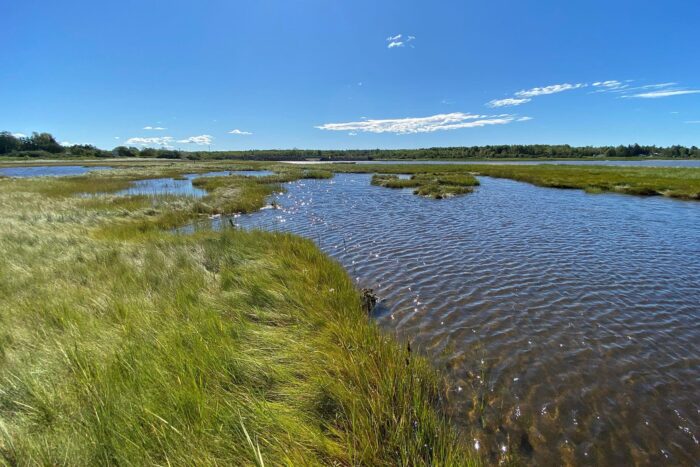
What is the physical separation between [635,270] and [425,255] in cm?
743

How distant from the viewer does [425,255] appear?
514 inches

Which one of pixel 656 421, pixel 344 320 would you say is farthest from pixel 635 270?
pixel 344 320

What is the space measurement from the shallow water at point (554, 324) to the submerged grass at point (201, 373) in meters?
1.28

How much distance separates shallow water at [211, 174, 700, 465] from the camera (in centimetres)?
478

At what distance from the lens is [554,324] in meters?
7.71

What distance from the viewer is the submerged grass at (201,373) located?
3.14 metres

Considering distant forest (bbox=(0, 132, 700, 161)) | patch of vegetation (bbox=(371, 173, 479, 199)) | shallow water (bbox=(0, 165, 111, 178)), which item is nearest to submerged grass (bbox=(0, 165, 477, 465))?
patch of vegetation (bbox=(371, 173, 479, 199))

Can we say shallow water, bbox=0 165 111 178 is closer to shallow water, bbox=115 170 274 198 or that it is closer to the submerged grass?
shallow water, bbox=115 170 274 198

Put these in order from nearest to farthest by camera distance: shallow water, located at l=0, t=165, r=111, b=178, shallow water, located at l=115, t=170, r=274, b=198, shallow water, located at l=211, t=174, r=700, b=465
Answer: shallow water, located at l=211, t=174, r=700, b=465 < shallow water, located at l=115, t=170, r=274, b=198 < shallow water, located at l=0, t=165, r=111, b=178

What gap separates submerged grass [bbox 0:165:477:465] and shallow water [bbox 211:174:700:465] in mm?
1278

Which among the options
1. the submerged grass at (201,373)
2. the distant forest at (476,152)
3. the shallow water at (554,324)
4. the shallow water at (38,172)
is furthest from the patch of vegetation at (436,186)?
the distant forest at (476,152)

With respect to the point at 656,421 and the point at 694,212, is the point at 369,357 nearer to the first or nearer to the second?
the point at 656,421

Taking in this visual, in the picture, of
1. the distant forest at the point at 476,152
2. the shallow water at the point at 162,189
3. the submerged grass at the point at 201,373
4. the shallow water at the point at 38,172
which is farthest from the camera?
the distant forest at the point at 476,152

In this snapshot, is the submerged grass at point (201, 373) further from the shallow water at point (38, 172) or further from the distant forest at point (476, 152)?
the distant forest at point (476, 152)
